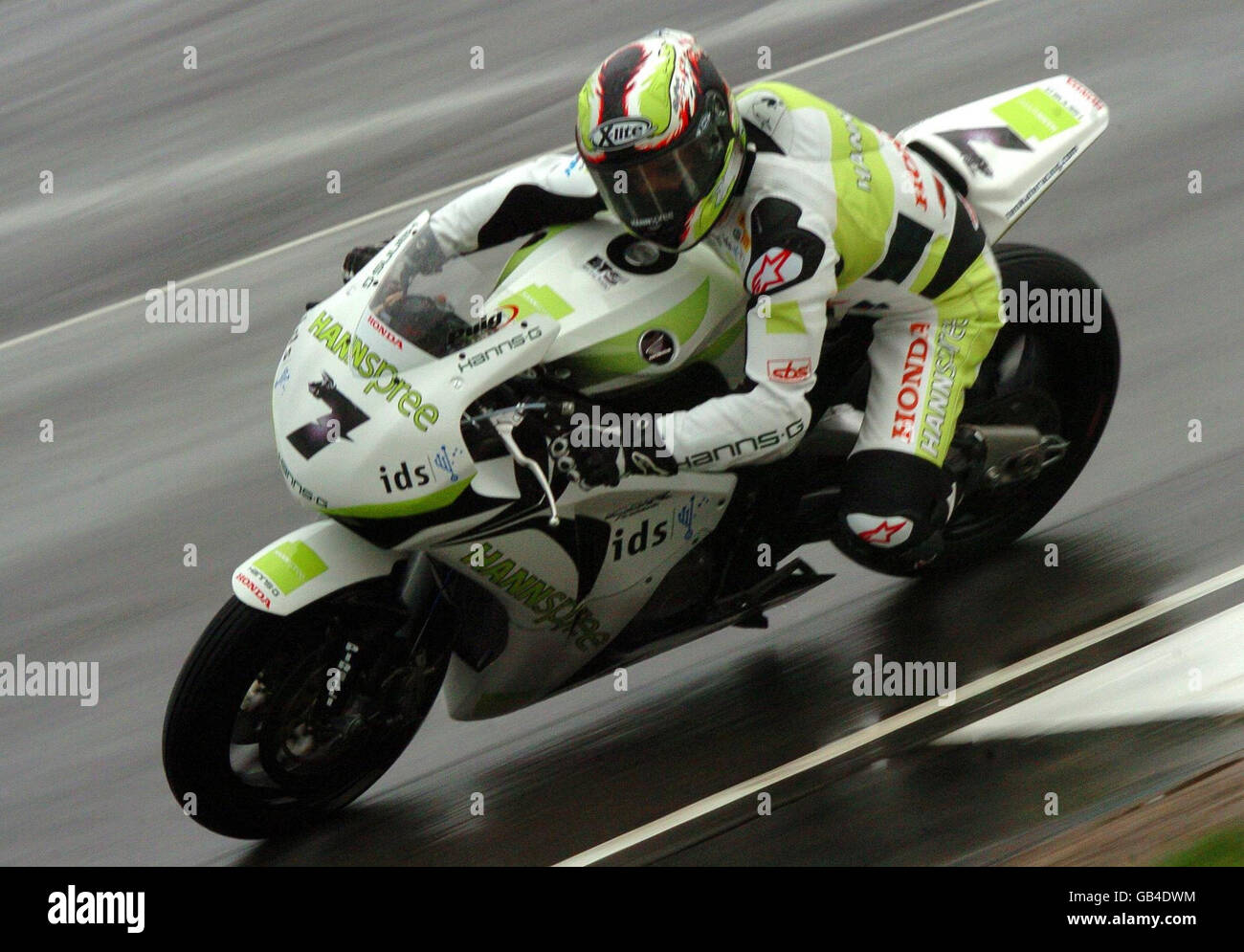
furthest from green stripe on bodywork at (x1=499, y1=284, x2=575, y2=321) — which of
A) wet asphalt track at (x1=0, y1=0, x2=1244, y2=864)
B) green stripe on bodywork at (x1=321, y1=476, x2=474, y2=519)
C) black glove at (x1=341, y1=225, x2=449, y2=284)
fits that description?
wet asphalt track at (x1=0, y1=0, x2=1244, y2=864)

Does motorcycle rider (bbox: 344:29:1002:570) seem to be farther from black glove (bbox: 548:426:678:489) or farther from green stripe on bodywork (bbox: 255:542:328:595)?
green stripe on bodywork (bbox: 255:542:328:595)

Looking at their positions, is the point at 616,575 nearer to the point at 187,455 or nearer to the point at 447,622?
the point at 447,622

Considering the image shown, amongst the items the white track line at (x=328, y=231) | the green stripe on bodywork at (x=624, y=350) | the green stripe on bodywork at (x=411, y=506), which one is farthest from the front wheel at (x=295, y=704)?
the white track line at (x=328, y=231)

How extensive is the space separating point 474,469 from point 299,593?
22.4 inches

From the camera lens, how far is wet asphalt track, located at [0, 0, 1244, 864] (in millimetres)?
4922

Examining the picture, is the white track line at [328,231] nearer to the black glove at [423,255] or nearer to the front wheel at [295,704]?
the black glove at [423,255]

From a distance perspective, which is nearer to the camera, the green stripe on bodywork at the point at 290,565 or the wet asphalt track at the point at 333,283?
the green stripe on bodywork at the point at 290,565

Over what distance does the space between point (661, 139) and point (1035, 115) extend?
6.47 feet

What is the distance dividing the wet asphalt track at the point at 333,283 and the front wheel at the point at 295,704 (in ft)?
0.88

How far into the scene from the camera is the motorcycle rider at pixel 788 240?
14.0 feet

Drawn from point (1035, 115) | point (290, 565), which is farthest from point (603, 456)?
point (1035, 115)

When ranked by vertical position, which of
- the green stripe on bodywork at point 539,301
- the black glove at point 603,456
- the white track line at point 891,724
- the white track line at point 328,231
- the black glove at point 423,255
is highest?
the white track line at point 328,231

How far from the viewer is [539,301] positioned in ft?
14.7
